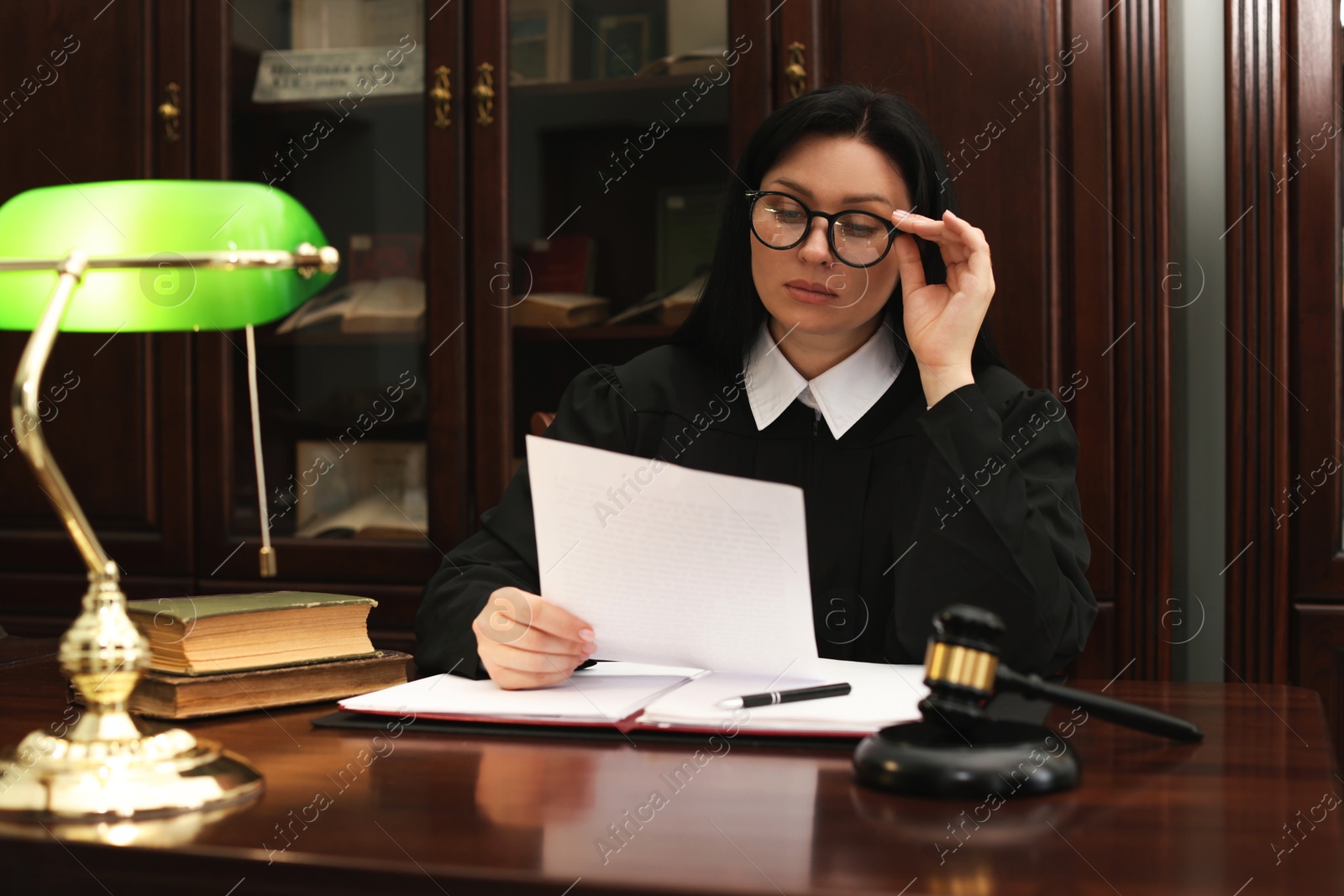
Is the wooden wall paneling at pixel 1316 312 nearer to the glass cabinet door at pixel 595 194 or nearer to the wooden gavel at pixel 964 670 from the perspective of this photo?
the glass cabinet door at pixel 595 194

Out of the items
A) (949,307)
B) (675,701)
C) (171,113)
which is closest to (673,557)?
(675,701)

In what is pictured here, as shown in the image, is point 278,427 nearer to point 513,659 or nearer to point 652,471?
point 513,659

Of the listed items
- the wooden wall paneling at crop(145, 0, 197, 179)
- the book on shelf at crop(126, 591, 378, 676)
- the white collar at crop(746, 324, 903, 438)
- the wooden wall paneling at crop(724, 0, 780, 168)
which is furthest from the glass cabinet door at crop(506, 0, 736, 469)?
the book on shelf at crop(126, 591, 378, 676)

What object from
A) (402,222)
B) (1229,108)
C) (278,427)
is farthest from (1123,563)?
(278,427)

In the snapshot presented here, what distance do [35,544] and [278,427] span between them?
62 centimetres

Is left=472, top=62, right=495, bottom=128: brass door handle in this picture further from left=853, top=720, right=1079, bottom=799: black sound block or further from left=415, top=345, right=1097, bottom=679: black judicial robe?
left=853, top=720, right=1079, bottom=799: black sound block

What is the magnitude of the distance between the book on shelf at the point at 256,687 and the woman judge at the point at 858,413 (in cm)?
10

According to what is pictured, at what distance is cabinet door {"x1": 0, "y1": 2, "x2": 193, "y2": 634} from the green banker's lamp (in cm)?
157

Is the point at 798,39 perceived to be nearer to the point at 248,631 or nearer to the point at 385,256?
the point at 385,256

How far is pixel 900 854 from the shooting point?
0.64 m

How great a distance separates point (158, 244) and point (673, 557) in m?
0.45

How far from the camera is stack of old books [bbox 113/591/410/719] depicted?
1.04 meters

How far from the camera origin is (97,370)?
8.08ft

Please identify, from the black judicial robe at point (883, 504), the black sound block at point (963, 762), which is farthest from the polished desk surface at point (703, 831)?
the black judicial robe at point (883, 504)
